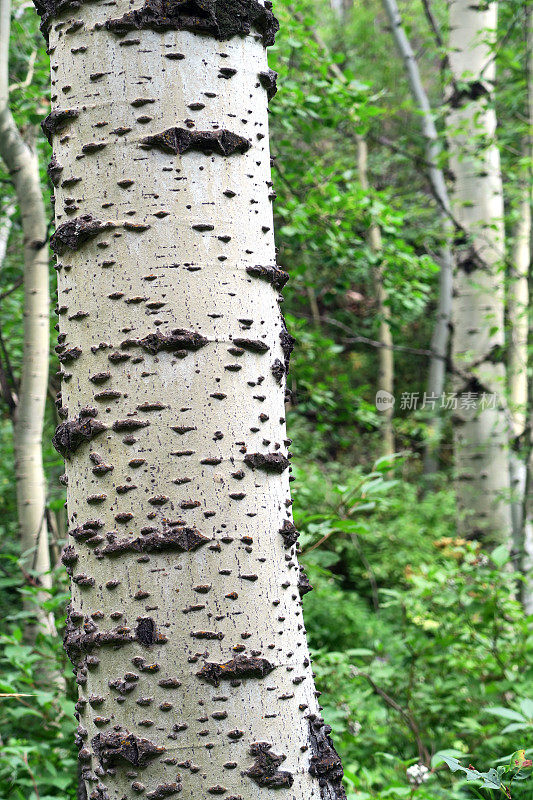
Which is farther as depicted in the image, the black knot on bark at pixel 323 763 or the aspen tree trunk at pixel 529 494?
the aspen tree trunk at pixel 529 494

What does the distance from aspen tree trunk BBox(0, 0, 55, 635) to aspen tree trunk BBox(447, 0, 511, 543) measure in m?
2.49

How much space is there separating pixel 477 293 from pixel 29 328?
9.06ft

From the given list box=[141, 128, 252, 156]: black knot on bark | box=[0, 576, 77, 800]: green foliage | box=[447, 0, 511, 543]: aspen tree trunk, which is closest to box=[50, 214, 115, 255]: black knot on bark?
box=[141, 128, 252, 156]: black knot on bark

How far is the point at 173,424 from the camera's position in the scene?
83cm

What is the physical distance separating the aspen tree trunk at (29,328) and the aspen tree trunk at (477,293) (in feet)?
8.16

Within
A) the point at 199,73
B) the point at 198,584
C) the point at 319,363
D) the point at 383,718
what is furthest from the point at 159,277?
the point at 319,363

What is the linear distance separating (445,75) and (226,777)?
4.34m

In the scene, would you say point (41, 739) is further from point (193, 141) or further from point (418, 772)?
point (193, 141)

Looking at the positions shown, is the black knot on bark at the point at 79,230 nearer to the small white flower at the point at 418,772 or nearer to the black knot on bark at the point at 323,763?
the black knot on bark at the point at 323,763

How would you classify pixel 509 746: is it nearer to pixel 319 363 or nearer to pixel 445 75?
pixel 319 363

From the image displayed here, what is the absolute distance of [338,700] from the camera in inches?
91.4

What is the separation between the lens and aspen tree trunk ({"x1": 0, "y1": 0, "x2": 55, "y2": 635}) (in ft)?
8.56

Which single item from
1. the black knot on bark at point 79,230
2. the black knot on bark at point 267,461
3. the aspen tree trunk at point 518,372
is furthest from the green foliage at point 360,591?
the black knot on bark at point 79,230

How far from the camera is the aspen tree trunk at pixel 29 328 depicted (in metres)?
2.61
